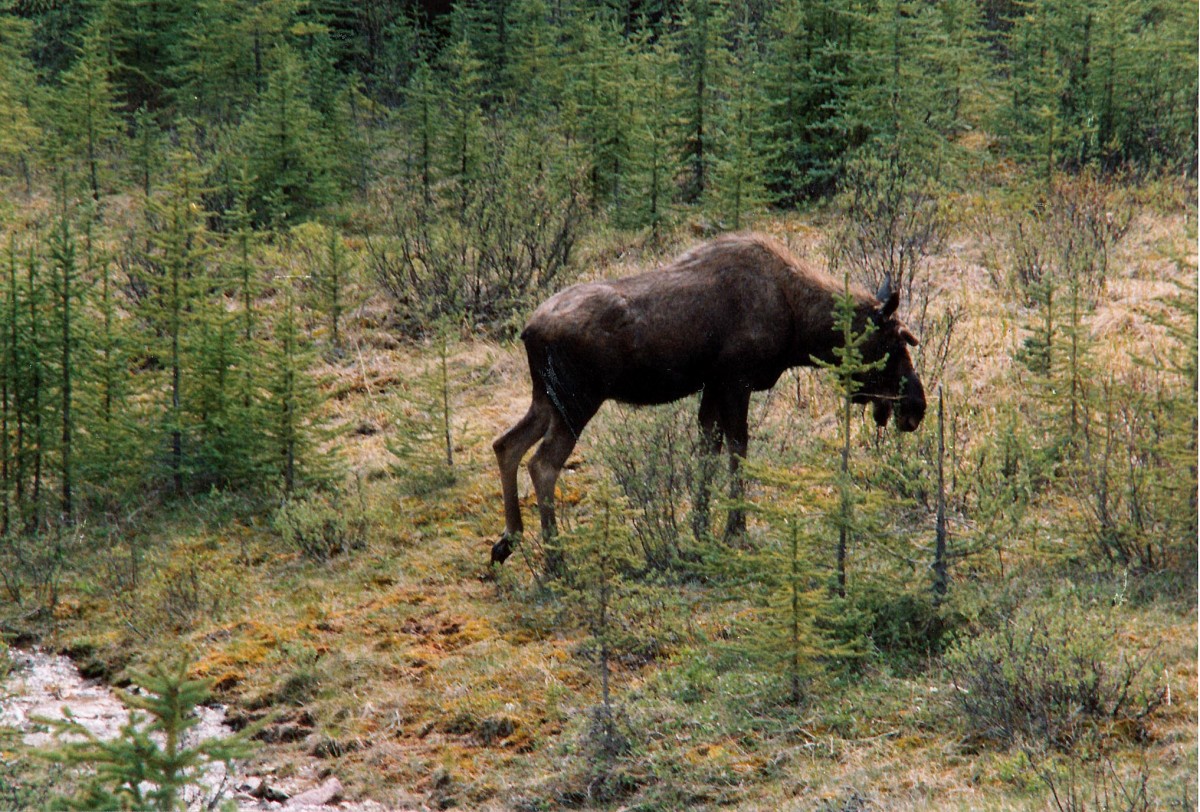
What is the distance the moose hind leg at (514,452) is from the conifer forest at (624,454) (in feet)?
0.61

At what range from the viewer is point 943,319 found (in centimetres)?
1253

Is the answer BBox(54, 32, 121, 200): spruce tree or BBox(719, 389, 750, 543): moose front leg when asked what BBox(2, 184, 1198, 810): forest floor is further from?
BBox(54, 32, 121, 200): spruce tree

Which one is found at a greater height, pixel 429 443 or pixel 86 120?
pixel 86 120

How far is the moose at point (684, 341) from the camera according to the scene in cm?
941

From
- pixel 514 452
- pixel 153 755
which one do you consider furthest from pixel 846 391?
pixel 153 755

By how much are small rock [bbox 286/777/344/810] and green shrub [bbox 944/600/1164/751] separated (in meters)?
3.51

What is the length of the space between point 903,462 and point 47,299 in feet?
25.2

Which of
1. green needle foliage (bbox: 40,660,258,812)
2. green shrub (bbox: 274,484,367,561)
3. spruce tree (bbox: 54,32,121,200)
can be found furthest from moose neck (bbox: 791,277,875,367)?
spruce tree (bbox: 54,32,121,200)

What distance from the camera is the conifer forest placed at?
697 centimetres

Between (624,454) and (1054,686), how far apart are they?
433 centimetres

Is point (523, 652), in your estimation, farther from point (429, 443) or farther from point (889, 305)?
point (429, 443)

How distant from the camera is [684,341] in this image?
9.44 metres

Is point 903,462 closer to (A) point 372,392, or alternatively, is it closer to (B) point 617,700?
(B) point 617,700

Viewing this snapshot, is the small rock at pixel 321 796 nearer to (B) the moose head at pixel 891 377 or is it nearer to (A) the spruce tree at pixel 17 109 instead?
(B) the moose head at pixel 891 377
